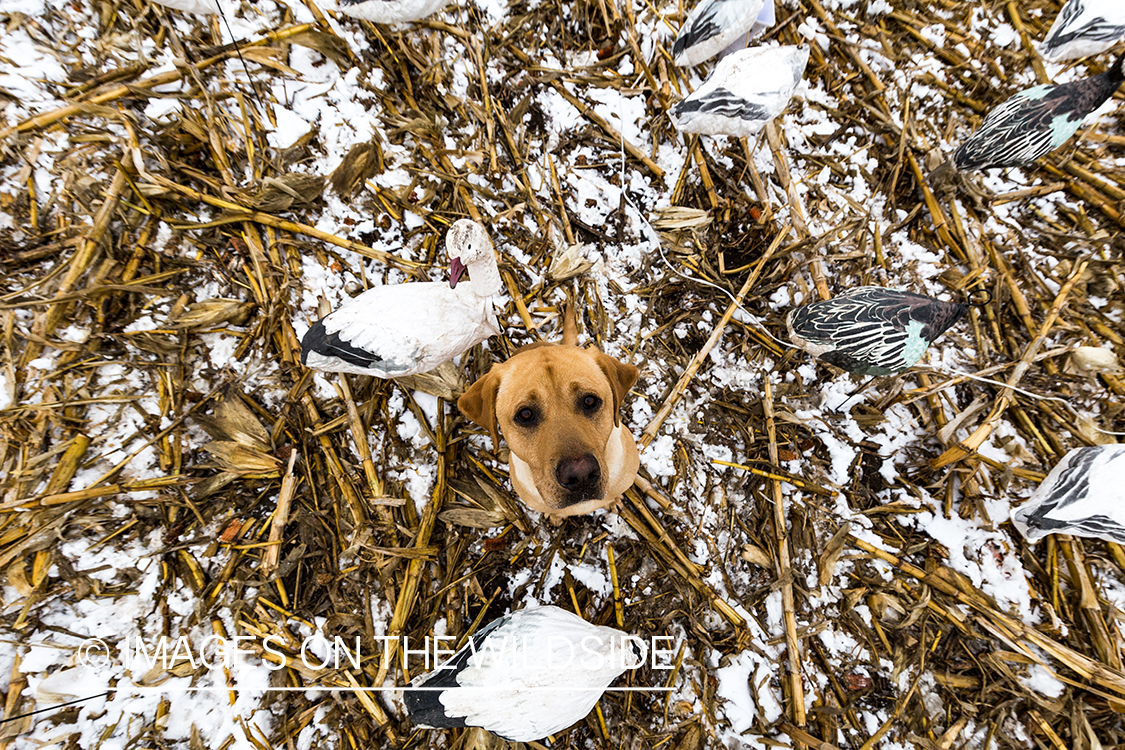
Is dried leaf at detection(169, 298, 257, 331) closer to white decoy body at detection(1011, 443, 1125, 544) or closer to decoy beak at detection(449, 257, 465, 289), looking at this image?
decoy beak at detection(449, 257, 465, 289)

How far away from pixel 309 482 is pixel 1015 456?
4.42m

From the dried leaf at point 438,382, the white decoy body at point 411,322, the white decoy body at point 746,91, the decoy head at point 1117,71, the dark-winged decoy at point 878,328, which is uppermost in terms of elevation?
the white decoy body at point 746,91

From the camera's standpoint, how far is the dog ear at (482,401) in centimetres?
215

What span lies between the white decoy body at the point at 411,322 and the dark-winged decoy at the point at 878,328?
189cm

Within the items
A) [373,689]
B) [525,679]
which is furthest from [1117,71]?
[373,689]

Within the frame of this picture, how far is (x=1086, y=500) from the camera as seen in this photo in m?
2.16

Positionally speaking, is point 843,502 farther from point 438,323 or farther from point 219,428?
point 219,428

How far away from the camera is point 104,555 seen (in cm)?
232

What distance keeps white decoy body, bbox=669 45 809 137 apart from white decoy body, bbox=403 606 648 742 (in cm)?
298

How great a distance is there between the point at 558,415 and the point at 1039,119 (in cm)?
337

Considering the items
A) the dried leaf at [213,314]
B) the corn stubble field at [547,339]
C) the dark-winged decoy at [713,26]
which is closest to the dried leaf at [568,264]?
the corn stubble field at [547,339]

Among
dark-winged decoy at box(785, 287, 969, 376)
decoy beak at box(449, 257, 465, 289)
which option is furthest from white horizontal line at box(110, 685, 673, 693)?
dark-winged decoy at box(785, 287, 969, 376)

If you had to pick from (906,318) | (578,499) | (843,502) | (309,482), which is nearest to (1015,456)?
(843,502)

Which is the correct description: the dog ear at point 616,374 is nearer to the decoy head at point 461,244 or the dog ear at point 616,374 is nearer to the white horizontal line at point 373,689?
the decoy head at point 461,244
